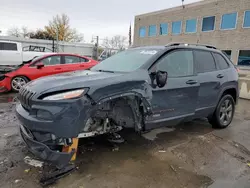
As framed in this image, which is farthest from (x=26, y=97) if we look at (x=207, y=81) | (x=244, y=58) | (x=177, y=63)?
(x=244, y=58)

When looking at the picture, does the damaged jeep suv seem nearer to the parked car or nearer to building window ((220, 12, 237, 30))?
the parked car

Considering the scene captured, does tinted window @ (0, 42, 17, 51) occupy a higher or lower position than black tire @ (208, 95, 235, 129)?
higher

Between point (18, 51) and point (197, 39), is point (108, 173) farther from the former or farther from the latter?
point (197, 39)

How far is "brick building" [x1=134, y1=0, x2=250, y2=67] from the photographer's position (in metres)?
16.9

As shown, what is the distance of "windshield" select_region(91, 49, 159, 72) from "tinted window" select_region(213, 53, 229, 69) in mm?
1670

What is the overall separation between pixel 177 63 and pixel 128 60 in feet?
2.79

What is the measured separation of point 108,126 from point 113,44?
55763 mm

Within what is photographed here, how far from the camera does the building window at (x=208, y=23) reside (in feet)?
62.7

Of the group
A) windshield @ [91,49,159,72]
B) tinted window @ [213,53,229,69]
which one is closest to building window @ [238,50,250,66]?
tinted window @ [213,53,229,69]

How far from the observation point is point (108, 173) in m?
2.64

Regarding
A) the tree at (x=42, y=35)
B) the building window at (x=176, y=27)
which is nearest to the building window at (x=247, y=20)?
the building window at (x=176, y=27)

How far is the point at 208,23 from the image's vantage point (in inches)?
768

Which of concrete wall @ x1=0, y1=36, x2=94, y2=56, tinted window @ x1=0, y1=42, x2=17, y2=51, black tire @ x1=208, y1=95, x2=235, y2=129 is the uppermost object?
concrete wall @ x1=0, y1=36, x2=94, y2=56

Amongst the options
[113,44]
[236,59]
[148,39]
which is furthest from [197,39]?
[113,44]
